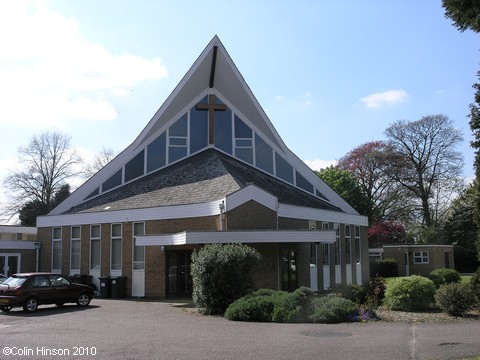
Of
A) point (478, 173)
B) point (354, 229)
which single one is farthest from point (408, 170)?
point (478, 173)

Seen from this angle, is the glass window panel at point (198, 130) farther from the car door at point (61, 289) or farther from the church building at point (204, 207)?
the car door at point (61, 289)

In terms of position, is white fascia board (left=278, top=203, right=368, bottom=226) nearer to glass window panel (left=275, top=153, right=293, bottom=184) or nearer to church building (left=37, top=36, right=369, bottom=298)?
church building (left=37, top=36, right=369, bottom=298)

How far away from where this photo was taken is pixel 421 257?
43562 mm

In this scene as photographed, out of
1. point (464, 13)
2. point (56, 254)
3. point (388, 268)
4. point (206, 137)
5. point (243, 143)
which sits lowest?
point (388, 268)

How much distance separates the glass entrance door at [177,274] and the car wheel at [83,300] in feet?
15.7

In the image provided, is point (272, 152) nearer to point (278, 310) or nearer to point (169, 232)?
point (169, 232)

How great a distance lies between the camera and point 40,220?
28.7m

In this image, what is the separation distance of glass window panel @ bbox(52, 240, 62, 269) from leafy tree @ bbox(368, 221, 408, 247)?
3269 cm

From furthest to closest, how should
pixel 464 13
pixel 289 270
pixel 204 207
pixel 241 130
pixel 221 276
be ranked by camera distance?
1. pixel 241 130
2. pixel 289 270
3. pixel 204 207
4. pixel 221 276
5. pixel 464 13

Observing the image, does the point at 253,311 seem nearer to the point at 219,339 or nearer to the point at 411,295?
the point at 219,339

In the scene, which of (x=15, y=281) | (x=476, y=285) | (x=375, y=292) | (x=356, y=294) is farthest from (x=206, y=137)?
(x=476, y=285)

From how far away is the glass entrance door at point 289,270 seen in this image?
22.5 m

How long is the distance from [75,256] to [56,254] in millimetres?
1734

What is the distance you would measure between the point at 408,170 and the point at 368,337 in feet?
138
